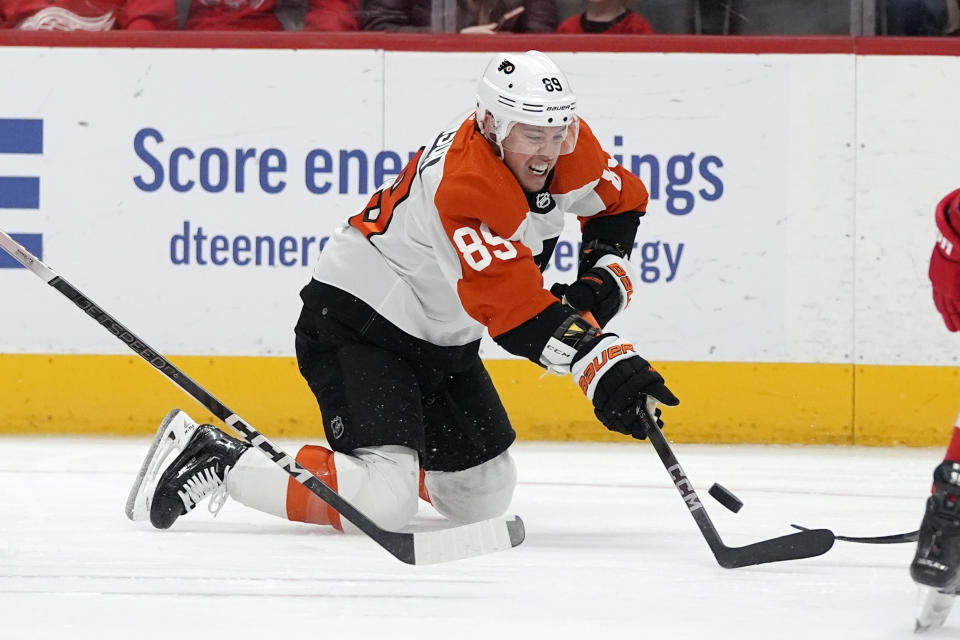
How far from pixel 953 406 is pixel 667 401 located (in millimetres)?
1908

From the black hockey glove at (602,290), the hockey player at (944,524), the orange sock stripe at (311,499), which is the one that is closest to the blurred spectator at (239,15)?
the black hockey glove at (602,290)

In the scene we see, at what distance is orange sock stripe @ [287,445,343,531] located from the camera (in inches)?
97.2

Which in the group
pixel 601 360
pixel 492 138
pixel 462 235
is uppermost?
pixel 492 138

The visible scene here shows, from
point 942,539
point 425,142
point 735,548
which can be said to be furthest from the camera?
point 425,142

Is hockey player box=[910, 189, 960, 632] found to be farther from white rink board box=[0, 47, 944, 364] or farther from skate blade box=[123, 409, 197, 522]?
white rink board box=[0, 47, 944, 364]

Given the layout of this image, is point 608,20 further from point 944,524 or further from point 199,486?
point 944,524

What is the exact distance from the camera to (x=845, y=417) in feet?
12.5

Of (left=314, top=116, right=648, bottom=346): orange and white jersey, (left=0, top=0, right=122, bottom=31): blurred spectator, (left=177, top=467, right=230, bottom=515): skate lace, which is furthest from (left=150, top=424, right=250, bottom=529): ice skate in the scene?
(left=0, top=0, right=122, bottom=31): blurred spectator

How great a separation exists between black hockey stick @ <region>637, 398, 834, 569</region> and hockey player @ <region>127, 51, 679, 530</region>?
0.06 m

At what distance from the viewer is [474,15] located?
13.0 feet

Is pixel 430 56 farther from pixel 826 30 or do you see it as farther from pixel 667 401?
pixel 667 401

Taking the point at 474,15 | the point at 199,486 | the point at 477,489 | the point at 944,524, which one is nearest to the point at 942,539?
the point at 944,524

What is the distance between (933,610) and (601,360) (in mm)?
639

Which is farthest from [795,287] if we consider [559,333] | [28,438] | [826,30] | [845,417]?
[28,438]
